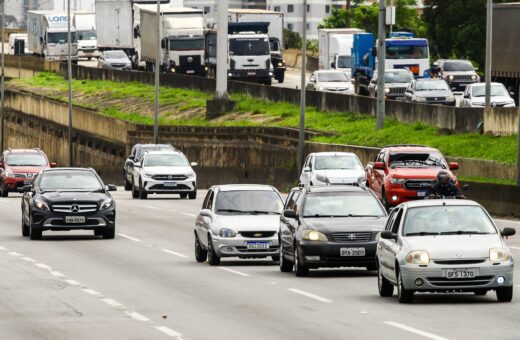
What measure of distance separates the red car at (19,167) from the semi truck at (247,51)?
30890 mm

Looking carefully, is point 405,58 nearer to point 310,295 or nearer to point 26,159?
point 26,159

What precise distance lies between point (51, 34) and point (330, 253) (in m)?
104

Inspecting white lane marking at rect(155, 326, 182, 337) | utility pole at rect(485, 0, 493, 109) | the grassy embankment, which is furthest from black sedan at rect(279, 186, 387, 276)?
utility pole at rect(485, 0, 493, 109)

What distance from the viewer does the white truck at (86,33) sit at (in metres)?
128

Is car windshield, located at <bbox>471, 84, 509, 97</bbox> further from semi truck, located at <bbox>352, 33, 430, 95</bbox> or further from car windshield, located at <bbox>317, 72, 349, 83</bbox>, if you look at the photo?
car windshield, located at <bbox>317, 72, 349, 83</bbox>

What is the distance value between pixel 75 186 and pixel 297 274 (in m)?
11.2

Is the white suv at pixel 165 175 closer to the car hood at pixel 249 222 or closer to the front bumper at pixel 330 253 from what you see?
the car hood at pixel 249 222

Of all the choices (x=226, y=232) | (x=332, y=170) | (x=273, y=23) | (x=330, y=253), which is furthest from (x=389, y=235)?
(x=273, y=23)

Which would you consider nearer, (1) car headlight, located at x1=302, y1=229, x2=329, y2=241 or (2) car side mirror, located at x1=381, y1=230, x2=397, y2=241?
(2) car side mirror, located at x1=381, y1=230, x2=397, y2=241

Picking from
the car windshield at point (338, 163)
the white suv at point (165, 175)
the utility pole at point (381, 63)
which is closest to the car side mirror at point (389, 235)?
the car windshield at point (338, 163)

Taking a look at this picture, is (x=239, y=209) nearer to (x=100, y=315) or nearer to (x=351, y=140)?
(x=100, y=315)

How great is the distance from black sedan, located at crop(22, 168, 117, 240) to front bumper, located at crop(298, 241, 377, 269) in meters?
10.6

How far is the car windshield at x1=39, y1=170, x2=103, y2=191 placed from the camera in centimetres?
3572

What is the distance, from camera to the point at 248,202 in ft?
94.8
